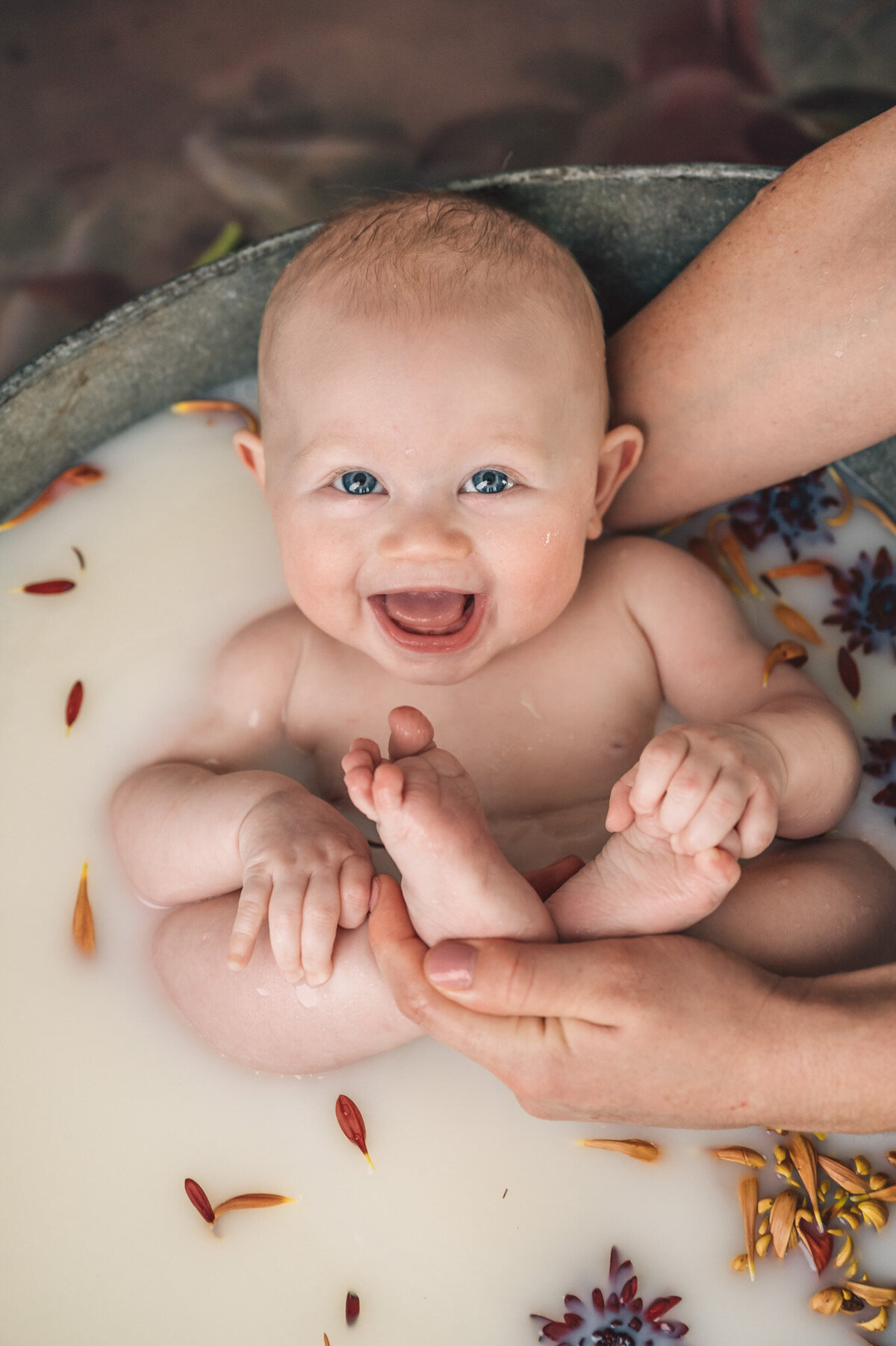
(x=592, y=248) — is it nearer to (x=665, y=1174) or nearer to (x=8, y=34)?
(x=665, y=1174)

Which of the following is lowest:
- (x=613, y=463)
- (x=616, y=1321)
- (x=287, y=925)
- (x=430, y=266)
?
(x=616, y=1321)

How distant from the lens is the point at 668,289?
1.41 metres

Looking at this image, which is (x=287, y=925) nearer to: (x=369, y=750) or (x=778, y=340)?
(x=369, y=750)

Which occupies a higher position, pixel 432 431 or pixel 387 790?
pixel 432 431

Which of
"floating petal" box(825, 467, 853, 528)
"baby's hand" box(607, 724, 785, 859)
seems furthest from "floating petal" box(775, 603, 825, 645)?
"baby's hand" box(607, 724, 785, 859)

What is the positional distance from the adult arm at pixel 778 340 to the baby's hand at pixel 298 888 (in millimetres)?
667

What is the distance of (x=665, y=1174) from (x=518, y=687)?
23.0 inches

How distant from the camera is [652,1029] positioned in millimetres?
1014

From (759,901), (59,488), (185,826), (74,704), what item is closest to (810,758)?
(759,901)

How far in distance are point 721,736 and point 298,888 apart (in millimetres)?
446

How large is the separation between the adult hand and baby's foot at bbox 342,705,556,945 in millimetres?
26

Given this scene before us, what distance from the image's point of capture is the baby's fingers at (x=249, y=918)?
3.62 feet

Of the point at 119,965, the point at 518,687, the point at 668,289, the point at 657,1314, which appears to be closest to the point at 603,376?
Answer: the point at 668,289

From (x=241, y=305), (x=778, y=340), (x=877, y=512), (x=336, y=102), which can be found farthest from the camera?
(x=336, y=102)
